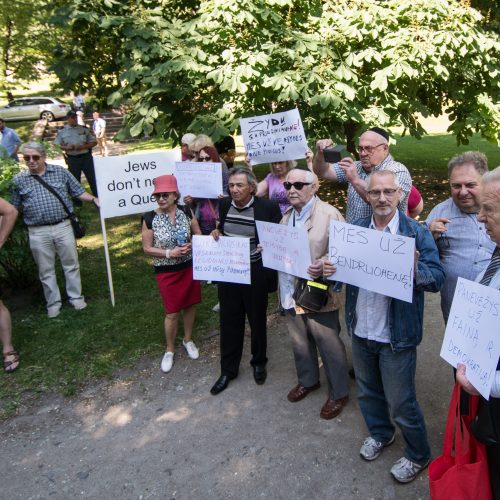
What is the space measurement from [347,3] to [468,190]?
5097 mm

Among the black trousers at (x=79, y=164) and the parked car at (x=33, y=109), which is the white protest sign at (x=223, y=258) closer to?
the black trousers at (x=79, y=164)

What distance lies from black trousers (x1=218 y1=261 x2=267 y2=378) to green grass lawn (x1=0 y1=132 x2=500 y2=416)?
91 centimetres

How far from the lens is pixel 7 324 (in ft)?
16.4

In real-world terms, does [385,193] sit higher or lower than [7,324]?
higher

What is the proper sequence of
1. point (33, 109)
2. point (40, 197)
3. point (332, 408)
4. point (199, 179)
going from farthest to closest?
1. point (33, 109)
2. point (40, 197)
3. point (199, 179)
4. point (332, 408)

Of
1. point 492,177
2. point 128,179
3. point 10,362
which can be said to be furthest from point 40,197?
point 492,177

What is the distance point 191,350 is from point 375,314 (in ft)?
8.28

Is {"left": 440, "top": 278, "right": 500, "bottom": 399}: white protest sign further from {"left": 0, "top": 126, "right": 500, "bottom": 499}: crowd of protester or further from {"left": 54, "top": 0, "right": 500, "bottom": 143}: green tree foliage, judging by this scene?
{"left": 54, "top": 0, "right": 500, "bottom": 143}: green tree foliage

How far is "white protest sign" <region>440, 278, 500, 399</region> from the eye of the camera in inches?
81.3

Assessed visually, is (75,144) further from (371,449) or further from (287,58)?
(371,449)

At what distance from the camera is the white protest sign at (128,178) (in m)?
5.65

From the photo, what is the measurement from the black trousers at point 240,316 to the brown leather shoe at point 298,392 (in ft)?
1.45

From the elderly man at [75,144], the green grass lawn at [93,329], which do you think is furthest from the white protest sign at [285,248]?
the elderly man at [75,144]

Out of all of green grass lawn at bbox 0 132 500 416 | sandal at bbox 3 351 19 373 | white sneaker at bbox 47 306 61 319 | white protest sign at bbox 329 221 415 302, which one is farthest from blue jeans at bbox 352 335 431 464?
white sneaker at bbox 47 306 61 319
